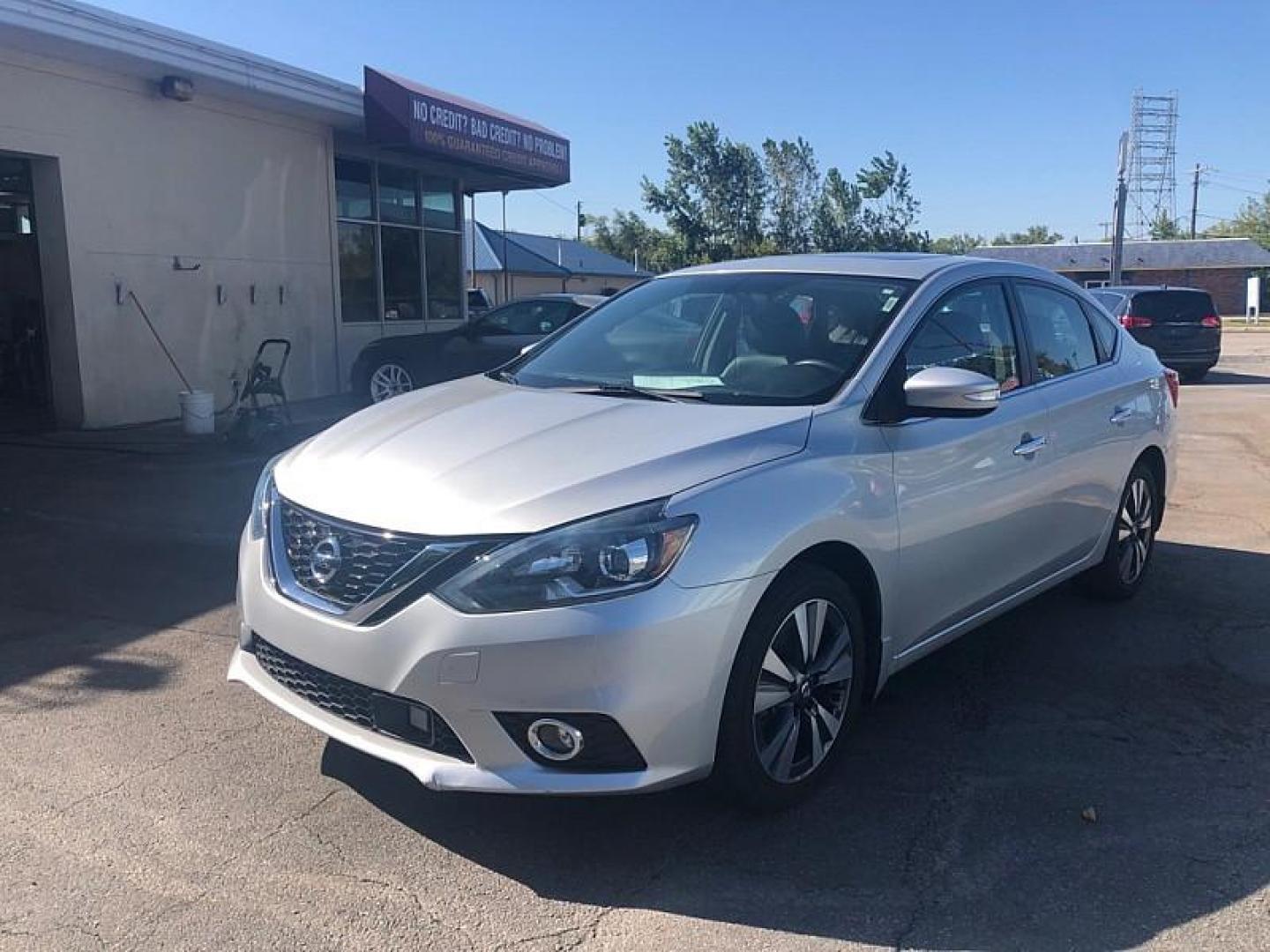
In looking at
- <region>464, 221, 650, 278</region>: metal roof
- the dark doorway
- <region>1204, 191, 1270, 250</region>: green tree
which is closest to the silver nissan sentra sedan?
the dark doorway

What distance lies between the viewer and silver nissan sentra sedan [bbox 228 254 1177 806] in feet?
9.70

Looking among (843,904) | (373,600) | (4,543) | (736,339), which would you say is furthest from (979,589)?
(4,543)

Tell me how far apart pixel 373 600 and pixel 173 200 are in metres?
10.8

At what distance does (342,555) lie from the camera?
3.19 meters

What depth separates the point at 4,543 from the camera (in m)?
6.88

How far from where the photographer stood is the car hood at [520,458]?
306 cm

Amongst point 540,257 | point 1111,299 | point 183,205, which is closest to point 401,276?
point 183,205

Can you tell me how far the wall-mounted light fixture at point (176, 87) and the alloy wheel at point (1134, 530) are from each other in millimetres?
10499

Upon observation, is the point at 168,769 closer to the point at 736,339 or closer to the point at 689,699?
the point at 689,699

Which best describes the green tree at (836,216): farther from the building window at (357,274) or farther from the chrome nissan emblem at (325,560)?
the chrome nissan emblem at (325,560)

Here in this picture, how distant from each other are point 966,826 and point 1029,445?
1736 mm

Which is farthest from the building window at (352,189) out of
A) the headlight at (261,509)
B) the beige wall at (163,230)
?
the headlight at (261,509)

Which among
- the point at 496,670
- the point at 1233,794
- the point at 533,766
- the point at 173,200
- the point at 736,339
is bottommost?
the point at 1233,794

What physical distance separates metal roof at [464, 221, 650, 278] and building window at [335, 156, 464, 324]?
68.0 feet
